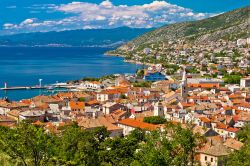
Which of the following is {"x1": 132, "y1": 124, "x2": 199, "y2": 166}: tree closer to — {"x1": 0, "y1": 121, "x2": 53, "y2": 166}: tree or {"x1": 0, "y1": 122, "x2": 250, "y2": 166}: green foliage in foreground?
{"x1": 0, "y1": 122, "x2": 250, "y2": 166}: green foliage in foreground

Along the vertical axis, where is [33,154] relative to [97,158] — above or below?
above

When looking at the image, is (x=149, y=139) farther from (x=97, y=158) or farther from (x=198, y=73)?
(x=198, y=73)

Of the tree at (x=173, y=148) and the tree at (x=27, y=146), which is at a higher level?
the tree at (x=27, y=146)

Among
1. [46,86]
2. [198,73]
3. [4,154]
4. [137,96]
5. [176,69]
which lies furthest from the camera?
[176,69]

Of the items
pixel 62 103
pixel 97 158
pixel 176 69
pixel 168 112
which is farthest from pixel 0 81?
pixel 97 158

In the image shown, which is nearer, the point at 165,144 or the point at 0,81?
the point at 165,144

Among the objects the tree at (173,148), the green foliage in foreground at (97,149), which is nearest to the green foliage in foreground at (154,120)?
the green foliage in foreground at (97,149)

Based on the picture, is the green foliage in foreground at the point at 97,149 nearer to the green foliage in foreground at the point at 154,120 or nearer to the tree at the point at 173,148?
the tree at the point at 173,148

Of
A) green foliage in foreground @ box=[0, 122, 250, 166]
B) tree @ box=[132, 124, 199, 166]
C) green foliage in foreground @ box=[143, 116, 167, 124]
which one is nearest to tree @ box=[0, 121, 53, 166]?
green foliage in foreground @ box=[0, 122, 250, 166]
